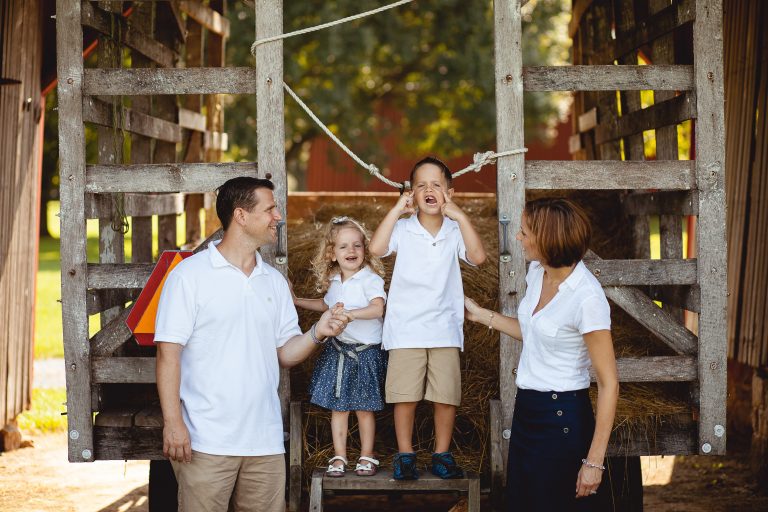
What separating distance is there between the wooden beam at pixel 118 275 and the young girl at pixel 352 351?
0.73 m

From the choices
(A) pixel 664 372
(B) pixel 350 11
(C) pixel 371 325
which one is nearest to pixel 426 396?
(C) pixel 371 325

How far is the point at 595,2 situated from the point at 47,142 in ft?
61.1

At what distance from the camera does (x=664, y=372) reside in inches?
174

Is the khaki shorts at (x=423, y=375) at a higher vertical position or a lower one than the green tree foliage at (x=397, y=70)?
lower

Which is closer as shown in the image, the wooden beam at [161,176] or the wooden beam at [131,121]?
the wooden beam at [161,176]

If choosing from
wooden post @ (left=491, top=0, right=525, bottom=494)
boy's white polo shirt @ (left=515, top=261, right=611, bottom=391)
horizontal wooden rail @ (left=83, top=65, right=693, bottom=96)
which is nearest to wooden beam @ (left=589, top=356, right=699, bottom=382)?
wooden post @ (left=491, top=0, right=525, bottom=494)

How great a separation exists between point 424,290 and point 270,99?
1.13 m

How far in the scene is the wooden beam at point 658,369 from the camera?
4414 mm

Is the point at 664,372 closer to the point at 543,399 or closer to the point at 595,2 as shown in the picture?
the point at 543,399

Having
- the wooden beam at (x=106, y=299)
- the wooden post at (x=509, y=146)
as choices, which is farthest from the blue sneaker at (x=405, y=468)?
the wooden beam at (x=106, y=299)

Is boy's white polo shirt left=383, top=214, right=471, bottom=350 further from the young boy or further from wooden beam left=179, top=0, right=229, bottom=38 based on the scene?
wooden beam left=179, top=0, right=229, bottom=38

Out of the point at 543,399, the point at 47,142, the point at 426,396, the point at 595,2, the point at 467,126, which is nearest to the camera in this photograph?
the point at 543,399

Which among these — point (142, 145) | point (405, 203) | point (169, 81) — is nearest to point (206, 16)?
point (142, 145)

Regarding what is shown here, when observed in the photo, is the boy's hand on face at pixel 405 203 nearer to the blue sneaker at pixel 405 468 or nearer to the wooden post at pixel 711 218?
the blue sneaker at pixel 405 468
